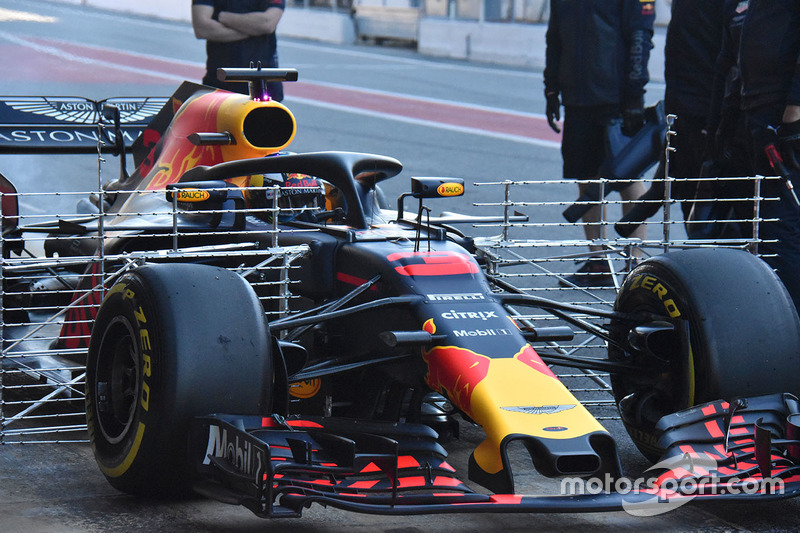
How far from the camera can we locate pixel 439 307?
3.99 metres

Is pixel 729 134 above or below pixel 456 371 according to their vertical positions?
above

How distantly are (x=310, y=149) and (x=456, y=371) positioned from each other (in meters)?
9.87

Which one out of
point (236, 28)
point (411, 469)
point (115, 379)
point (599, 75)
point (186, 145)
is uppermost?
point (236, 28)

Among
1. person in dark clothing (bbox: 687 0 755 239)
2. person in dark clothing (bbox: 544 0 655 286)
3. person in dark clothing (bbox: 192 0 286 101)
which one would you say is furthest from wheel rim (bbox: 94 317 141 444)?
person in dark clothing (bbox: 544 0 655 286)

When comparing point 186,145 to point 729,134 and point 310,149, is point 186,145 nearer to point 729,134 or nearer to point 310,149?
point 729,134

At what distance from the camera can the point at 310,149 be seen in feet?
44.1

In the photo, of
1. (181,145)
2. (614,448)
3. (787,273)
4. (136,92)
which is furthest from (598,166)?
(136,92)

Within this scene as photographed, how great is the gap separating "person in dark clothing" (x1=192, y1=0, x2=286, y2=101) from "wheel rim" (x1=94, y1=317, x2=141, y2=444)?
4057mm

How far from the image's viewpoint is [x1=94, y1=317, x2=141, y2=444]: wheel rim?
3.95 m

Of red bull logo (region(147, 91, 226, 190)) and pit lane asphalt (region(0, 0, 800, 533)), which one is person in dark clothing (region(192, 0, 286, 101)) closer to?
red bull logo (region(147, 91, 226, 190))

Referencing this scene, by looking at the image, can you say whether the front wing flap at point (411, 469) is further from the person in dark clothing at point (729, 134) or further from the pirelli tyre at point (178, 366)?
the person in dark clothing at point (729, 134)

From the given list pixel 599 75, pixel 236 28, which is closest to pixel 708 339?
pixel 599 75

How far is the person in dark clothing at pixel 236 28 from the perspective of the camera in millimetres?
7887

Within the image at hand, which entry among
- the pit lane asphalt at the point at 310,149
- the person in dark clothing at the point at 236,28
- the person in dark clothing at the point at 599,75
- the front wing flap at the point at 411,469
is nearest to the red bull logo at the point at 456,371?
the front wing flap at the point at 411,469
